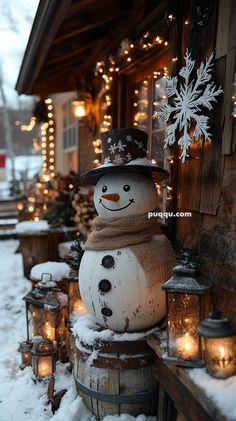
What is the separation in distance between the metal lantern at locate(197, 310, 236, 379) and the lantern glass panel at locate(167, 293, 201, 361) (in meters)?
0.18

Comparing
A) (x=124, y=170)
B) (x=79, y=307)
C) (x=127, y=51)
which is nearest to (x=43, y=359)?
(x=79, y=307)

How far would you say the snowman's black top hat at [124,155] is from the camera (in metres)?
2.88

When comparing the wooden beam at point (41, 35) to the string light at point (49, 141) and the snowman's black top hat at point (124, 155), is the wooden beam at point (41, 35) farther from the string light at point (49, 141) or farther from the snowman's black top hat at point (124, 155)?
the string light at point (49, 141)

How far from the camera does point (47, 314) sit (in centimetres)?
373

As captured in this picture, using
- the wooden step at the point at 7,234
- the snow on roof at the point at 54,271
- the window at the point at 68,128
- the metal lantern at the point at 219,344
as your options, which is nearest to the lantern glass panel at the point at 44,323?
the snow on roof at the point at 54,271

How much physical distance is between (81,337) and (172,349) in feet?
2.58

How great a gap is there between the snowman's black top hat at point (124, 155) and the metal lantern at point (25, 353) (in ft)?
5.72

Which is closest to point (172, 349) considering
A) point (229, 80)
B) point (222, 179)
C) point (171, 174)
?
point (222, 179)

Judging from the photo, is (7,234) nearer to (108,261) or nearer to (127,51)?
(127,51)

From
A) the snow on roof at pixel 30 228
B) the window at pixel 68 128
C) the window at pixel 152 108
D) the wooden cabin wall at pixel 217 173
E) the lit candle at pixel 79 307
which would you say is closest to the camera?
the wooden cabin wall at pixel 217 173

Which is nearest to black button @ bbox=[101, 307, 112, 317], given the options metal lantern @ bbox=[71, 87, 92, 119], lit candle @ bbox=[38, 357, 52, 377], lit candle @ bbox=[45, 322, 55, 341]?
lit candle @ bbox=[38, 357, 52, 377]

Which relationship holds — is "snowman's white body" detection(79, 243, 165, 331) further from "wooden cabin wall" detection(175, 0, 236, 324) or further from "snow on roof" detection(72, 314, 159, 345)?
"wooden cabin wall" detection(175, 0, 236, 324)

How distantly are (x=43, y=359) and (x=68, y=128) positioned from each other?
6817mm

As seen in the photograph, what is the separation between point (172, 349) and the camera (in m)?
2.40
